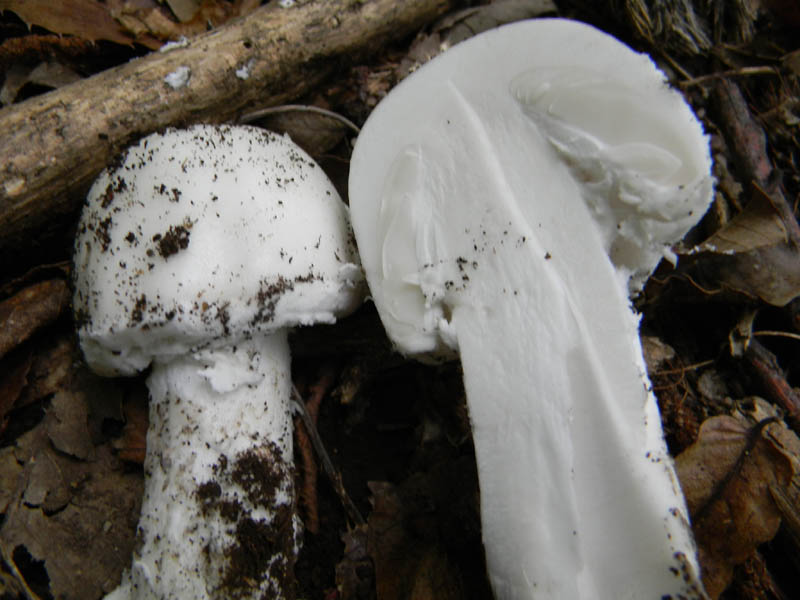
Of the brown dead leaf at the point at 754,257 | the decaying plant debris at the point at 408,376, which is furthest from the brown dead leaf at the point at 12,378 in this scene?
the brown dead leaf at the point at 754,257

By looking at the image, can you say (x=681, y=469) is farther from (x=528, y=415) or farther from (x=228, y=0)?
(x=228, y=0)

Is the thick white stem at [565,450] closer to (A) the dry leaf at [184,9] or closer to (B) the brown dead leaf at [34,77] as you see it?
(B) the brown dead leaf at [34,77]

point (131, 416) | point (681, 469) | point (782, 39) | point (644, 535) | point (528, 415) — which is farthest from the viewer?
point (782, 39)

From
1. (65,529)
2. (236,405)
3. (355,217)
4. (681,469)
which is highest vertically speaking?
(355,217)

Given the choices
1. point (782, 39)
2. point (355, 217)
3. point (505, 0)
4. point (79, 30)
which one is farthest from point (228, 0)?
point (782, 39)

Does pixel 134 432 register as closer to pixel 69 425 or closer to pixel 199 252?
pixel 69 425

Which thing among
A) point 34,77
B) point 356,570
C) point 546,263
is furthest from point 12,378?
point 546,263

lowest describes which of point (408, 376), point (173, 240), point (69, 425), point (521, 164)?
point (408, 376)
